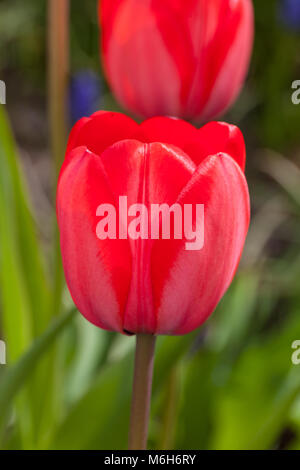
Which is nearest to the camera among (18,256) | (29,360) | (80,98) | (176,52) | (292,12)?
(29,360)

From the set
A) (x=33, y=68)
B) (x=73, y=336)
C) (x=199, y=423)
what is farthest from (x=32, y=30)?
(x=199, y=423)

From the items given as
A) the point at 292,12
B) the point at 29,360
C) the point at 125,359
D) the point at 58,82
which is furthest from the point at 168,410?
the point at 292,12

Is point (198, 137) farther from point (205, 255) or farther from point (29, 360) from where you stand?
point (29, 360)

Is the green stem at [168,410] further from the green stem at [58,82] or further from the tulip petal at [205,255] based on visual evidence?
the tulip petal at [205,255]

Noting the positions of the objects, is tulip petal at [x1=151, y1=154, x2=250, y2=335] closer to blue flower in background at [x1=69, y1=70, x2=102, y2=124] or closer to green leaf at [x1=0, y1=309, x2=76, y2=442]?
green leaf at [x1=0, y1=309, x2=76, y2=442]

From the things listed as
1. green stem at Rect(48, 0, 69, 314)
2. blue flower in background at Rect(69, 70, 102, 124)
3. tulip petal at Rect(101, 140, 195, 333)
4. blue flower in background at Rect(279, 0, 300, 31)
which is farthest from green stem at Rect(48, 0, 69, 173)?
blue flower in background at Rect(279, 0, 300, 31)

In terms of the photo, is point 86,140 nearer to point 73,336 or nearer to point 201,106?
point 201,106

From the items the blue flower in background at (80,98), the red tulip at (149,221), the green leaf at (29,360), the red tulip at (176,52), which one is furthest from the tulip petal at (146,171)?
the blue flower in background at (80,98)
